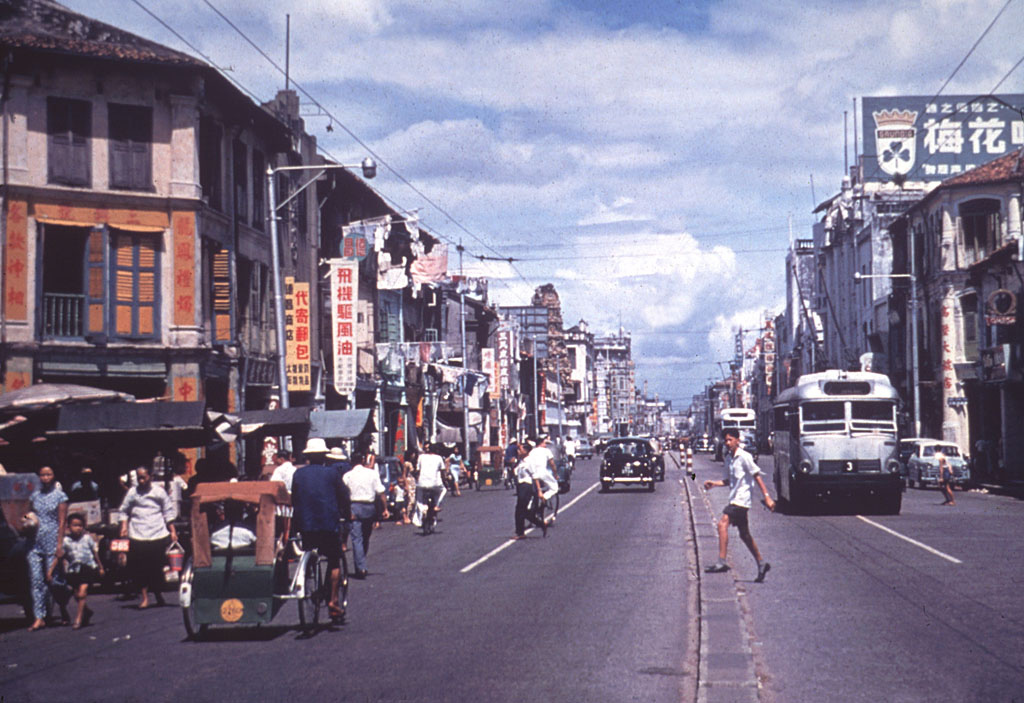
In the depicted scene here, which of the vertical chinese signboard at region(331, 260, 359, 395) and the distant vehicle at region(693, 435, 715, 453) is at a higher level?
the vertical chinese signboard at region(331, 260, 359, 395)

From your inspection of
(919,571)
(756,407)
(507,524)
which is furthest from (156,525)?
(756,407)

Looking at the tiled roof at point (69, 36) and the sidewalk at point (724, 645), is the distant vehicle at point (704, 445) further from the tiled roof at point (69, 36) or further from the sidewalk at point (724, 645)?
the sidewalk at point (724, 645)

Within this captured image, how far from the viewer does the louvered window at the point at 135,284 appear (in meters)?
29.5

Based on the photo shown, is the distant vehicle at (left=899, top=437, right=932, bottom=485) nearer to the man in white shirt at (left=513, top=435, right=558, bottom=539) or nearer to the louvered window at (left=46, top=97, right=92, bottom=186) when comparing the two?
the man in white shirt at (left=513, top=435, right=558, bottom=539)

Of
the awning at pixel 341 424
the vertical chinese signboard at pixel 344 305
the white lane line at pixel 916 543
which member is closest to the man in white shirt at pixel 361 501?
the white lane line at pixel 916 543

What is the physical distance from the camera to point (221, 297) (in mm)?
31969

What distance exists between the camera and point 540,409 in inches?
4365

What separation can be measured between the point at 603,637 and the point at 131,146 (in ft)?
75.0

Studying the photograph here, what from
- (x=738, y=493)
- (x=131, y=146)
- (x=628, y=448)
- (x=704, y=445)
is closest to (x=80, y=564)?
(x=738, y=493)

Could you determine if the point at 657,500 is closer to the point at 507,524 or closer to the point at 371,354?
the point at 507,524

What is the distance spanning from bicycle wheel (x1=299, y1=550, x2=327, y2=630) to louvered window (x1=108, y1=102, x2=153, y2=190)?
19.9 m

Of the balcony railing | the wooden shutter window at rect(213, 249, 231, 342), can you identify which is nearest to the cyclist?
the wooden shutter window at rect(213, 249, 231, 342)

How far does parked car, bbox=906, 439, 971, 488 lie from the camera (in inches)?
1724

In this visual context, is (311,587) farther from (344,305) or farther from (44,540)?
(344,305)
